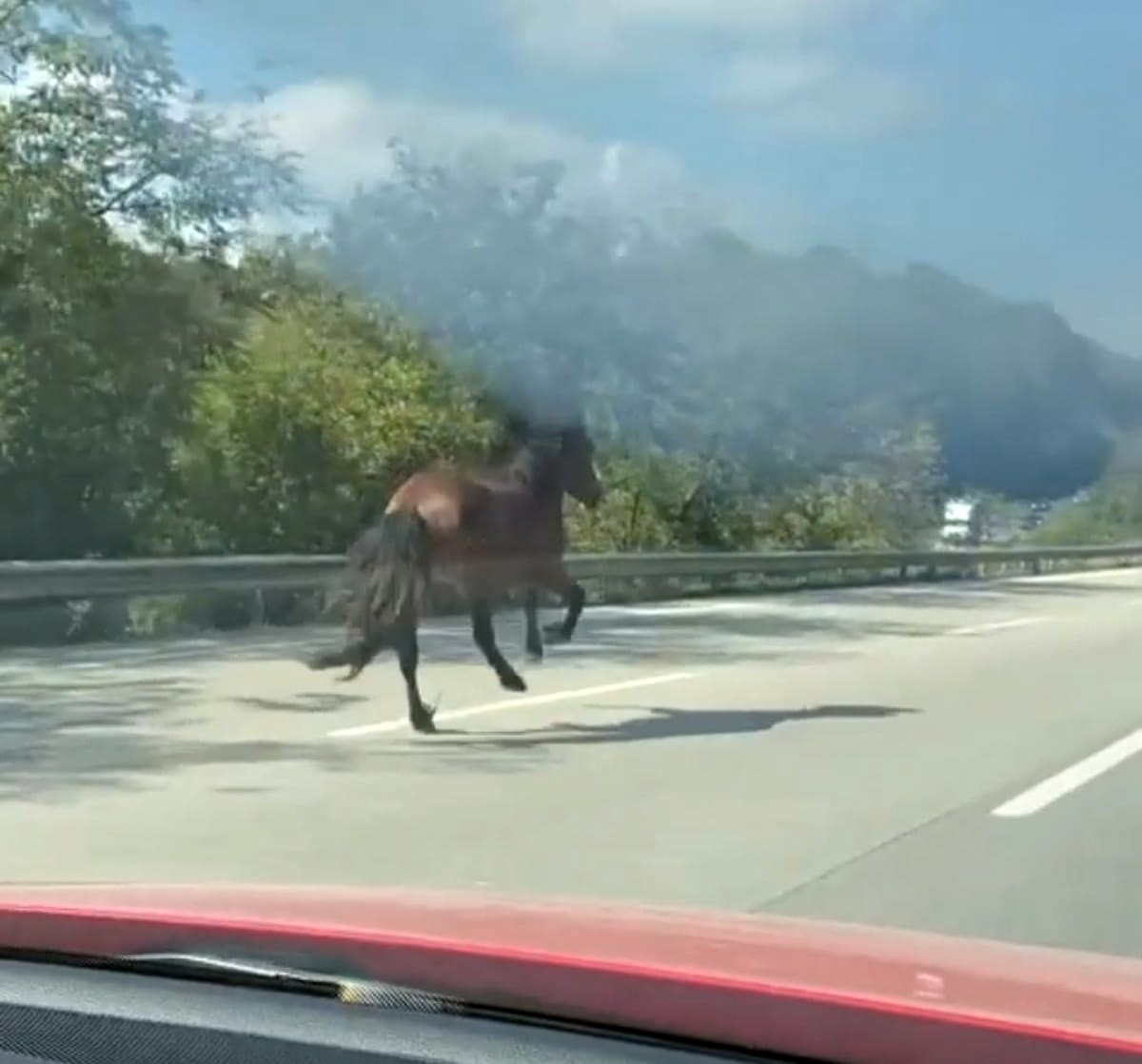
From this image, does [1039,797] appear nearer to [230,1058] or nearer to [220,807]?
[220,807]

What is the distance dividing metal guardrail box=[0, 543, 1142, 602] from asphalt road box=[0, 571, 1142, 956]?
3.93 ft

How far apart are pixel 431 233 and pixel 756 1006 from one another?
26.4 m

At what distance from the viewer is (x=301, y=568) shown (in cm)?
2267

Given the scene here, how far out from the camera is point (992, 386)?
31.1 m

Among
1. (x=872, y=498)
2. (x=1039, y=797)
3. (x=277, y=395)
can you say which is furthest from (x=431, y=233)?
(x=1039, y=797)

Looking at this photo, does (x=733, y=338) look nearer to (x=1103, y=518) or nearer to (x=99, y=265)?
(x=99, y=265)

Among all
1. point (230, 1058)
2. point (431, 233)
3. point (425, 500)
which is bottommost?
point (230, 1058)

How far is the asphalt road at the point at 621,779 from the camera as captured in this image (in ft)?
26.8

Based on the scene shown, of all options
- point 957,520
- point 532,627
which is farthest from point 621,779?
point 957,520

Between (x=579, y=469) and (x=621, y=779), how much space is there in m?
3.90

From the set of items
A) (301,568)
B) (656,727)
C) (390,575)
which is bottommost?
(656,727)

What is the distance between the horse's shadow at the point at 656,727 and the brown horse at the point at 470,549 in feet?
1.54

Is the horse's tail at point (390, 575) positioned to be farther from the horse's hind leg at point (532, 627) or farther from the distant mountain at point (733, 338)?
the distant mountain at point (733, 338)

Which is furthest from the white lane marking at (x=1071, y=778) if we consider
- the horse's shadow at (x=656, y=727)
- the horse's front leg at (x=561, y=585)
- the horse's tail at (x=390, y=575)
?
the horse's front leg at (x=561, y=585)
